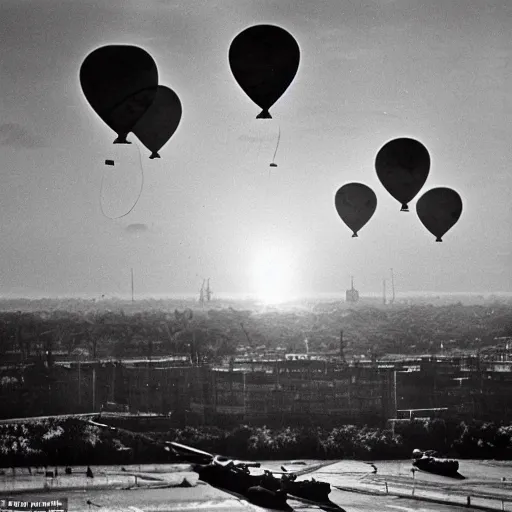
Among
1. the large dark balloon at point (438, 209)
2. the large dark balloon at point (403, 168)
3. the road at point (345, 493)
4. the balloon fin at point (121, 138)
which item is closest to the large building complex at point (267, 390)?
the road at point (345, 493)

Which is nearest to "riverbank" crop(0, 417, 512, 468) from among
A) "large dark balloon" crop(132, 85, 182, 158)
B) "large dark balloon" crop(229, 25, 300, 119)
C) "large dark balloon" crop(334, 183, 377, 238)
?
"large dark balloon" crop(334, 183, 377, 238)

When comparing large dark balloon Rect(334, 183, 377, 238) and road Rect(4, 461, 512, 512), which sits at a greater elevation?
large dark balloon Rect(334, 183, 377, 238)

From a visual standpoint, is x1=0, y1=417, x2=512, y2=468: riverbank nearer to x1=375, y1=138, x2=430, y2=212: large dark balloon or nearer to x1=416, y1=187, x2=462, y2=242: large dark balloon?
x1=416, y1=187, x2=462, y2=242: large dark balloon

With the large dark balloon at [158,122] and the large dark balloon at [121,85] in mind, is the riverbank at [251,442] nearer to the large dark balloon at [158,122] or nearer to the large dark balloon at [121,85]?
the large dark balloon at [158,122]

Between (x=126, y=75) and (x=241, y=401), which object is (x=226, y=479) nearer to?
(x=241, y=401)

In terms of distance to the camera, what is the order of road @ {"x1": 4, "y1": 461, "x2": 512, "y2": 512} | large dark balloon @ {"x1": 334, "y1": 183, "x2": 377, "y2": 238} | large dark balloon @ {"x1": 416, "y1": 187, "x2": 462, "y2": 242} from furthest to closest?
road @ {"x1": 4, "y1": 461, "x2": 512, "y2": 512}, large dark balloon @ {"x1": 334, "y1": 183, "x2": 377, "y2": 238}, large dark balloon @ {"x1": 416, "y1": 187, "x2": 462, "y2": 242}

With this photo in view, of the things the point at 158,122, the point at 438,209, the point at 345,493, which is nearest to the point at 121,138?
the point at 158,122

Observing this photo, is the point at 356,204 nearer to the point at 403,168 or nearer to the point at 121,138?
the point at 403,168
